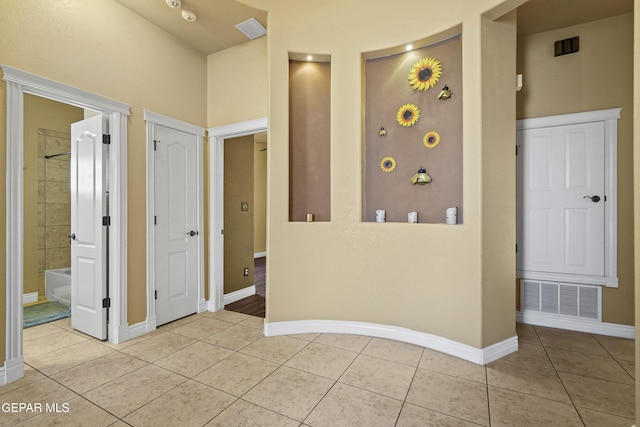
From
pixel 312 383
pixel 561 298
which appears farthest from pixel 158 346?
pixel 561 298

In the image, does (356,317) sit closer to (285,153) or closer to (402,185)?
(402,185)

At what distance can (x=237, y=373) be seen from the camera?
A: 7.50 ft

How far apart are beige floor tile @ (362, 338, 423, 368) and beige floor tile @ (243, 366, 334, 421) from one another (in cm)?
→ 60

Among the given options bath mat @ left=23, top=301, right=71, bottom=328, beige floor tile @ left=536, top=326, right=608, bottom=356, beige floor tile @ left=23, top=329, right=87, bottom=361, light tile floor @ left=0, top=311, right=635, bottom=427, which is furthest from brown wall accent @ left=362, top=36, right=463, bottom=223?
bath mat @ left=23, top=301, right=71, bottom=328

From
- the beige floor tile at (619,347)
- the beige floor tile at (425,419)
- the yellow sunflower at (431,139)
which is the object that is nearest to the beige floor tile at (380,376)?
the beige floor tile at (425,419)

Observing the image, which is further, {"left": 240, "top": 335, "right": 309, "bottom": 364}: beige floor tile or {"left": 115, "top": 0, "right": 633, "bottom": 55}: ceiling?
{"left": 115, "top": 0, "right": 633, "bottom": 55}: ceiling

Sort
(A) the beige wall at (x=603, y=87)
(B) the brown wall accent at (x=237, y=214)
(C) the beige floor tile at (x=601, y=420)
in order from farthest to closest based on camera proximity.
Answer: (B) the brown wall accent at (x=237, y=214) → (A) the beige wall at (x=603, y=87) → (C) the beige floor tile at (x=601, y=420)

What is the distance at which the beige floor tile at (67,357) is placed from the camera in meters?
2.36

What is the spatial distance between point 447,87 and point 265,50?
2.07 m

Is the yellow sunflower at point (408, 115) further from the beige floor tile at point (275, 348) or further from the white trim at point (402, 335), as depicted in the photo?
the beige floor tile at point (275, 348)

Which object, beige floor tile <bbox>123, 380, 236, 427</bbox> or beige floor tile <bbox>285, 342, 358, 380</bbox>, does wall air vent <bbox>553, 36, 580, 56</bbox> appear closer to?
beige floor tile <bbox>285, 342, 358, 380</bbox>

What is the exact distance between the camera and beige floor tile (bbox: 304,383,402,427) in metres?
1.75

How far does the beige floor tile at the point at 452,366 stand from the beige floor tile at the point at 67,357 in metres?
2.71

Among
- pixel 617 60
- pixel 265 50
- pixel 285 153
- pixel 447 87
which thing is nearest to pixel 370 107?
pixel 447 87
